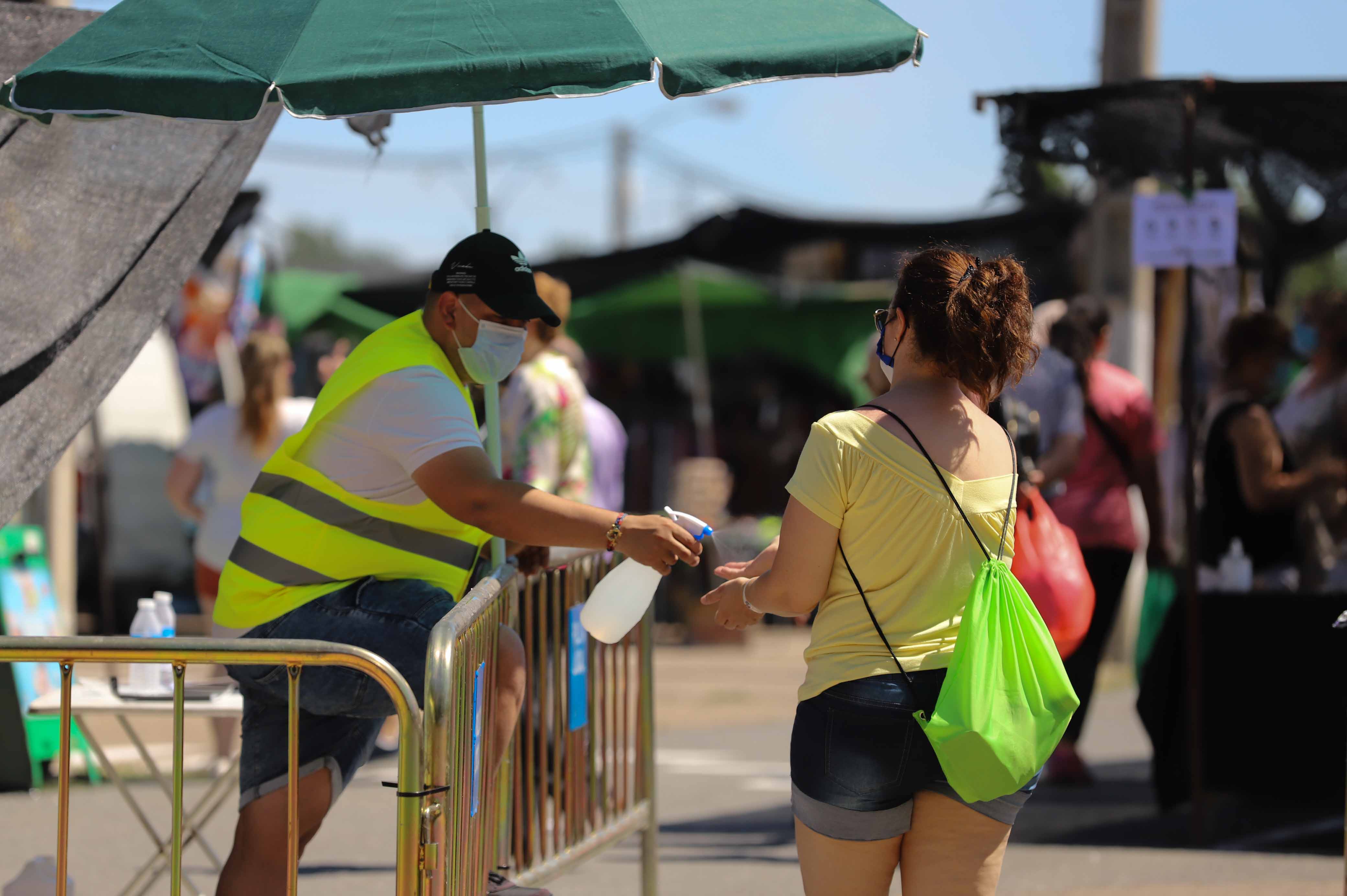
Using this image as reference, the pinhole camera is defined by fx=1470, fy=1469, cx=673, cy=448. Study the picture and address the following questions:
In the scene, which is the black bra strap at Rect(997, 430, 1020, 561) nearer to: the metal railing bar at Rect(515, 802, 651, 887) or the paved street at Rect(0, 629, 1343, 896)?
the metal railing bar at Rect(515, 802, 651, 887)

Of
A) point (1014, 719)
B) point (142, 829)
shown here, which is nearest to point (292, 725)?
point (1014, 719)

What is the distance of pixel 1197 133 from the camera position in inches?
246

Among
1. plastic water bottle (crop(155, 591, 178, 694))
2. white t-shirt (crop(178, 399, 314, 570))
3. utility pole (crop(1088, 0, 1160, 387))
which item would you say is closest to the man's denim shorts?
plastic water bottle (crop(155, 591, 178, 694))

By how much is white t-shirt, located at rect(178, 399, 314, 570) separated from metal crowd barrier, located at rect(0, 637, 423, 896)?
12.7 ft

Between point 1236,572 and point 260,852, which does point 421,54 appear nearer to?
point 260,852

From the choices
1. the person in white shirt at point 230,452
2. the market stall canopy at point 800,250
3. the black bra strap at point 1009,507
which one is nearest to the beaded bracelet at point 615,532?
the black bra strap at point 1009,507

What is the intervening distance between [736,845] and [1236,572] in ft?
8.03

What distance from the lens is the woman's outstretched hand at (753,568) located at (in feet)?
10.9

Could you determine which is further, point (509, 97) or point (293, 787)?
point (509, 97)

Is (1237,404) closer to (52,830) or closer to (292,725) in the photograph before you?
(292,725)

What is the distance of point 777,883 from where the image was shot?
5496 mm

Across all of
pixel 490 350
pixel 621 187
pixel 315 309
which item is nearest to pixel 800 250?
pixel 315 309

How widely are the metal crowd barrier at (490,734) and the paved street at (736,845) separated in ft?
2.89

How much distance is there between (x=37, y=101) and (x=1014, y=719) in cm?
249
